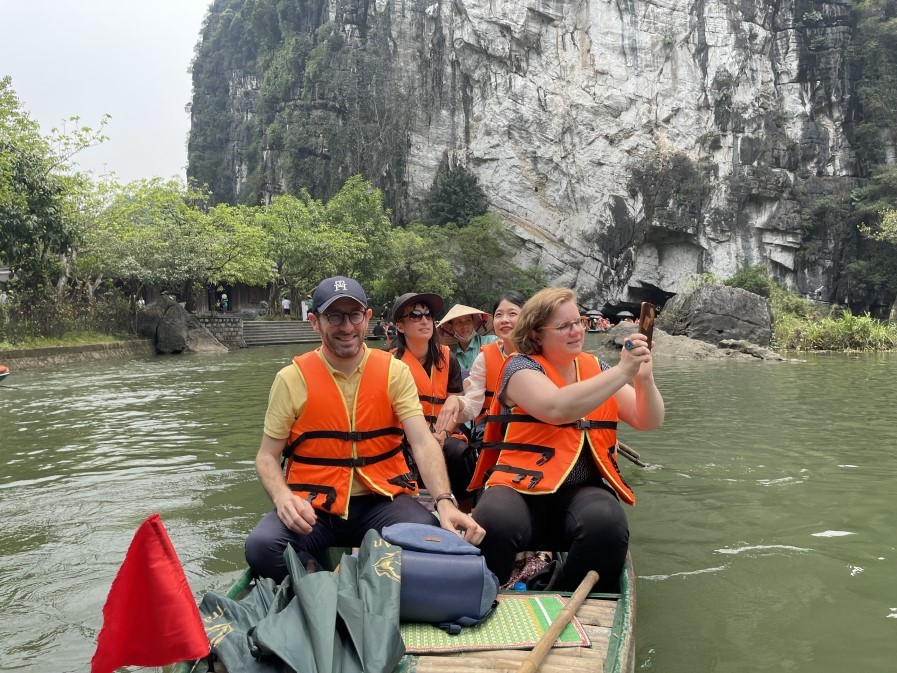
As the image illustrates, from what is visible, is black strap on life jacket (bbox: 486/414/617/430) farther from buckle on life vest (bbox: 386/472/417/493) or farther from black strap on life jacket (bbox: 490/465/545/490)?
buckle on life vest (bbox: 386/472/417/493)

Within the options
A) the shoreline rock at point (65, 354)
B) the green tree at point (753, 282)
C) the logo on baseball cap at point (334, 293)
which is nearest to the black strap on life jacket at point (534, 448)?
the logo on baseball cap at point (334, 293)

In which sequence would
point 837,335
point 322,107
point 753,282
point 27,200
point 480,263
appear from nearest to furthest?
point 27,200
point 837,335
point 753,282
point 480,263
point 322,107

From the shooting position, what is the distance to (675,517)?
4895 millimetres

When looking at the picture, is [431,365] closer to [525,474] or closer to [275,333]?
[525,474]

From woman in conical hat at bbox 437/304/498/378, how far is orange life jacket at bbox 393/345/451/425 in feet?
1.32

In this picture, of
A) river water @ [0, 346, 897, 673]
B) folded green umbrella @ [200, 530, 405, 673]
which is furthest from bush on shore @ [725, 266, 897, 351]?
folded green umbrella @ [200, 530, 405, 673]

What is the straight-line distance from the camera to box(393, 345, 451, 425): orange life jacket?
4.62 m

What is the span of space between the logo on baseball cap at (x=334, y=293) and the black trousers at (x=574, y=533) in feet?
3.25

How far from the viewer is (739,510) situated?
5.00m

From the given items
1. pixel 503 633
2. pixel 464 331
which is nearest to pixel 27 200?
pixel 464 331

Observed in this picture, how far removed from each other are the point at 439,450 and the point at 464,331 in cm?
230

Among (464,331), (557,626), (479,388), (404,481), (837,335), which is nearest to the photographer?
(557,626)

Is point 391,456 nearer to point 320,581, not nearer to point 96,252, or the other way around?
point 320,581

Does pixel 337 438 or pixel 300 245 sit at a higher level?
pixel 300 245
